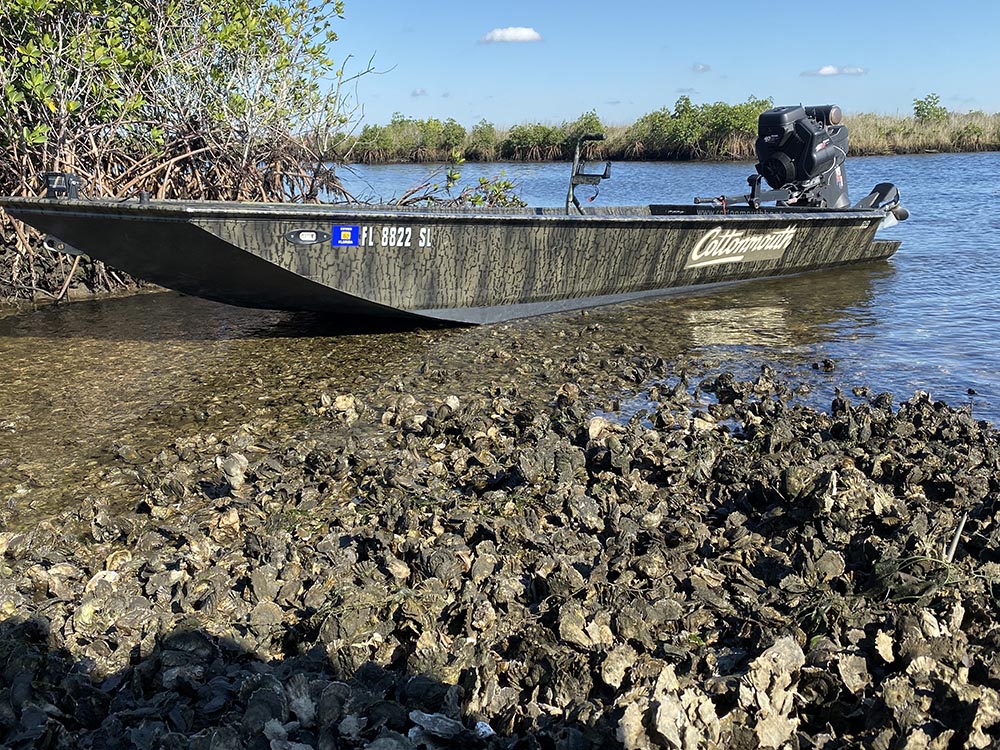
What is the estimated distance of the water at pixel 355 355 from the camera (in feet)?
17.4

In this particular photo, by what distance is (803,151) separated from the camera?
34.9 feet

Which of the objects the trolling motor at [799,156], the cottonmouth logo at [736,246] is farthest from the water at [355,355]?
the trolling motor at [799,156]

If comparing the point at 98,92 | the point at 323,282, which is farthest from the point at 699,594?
the point at 98,92

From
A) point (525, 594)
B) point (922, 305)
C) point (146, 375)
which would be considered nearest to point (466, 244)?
point (146, 375)

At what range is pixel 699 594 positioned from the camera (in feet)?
10.3

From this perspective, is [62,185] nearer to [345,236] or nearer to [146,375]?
[146,375]

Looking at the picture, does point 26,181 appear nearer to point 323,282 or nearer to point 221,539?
point 323,282

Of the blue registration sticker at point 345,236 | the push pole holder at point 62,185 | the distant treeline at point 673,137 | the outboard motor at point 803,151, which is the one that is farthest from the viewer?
the distant treeline at point 673,137

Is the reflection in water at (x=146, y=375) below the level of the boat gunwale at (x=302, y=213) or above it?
below

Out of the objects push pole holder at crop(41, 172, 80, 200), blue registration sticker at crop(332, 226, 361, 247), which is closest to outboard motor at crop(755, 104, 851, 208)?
blue registration sticker at crop(332, 226, 361, 247)

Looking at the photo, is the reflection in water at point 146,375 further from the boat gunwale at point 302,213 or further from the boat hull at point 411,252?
the boat gunwale at point 302,213

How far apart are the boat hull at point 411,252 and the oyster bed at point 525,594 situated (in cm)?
190

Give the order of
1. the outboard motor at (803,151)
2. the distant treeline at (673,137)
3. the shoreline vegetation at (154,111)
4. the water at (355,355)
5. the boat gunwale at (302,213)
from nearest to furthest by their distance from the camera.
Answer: the water at (355,355) → the boat gunwale at (302,213) → the shoreline vegetation at (154,111) → the outboard motor at (803,151) → the distant treeline at (673,137)

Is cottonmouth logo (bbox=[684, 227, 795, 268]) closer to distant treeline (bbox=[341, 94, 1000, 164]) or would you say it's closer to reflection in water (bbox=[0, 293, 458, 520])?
reflection in water (bbox=[0, 293, 458, 520])
